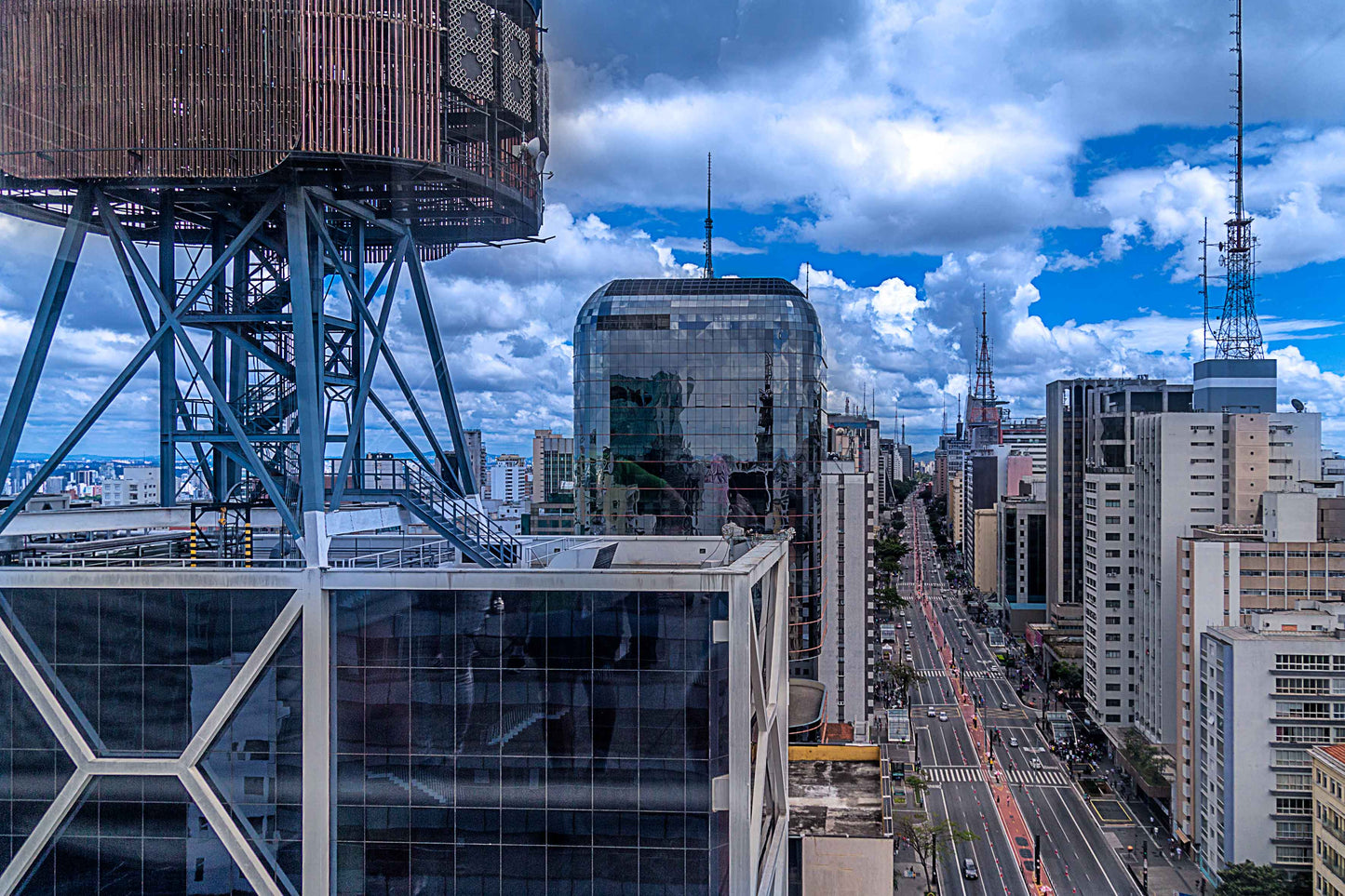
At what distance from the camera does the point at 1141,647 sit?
197ft

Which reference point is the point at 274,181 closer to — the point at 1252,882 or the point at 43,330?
the point at 43,330

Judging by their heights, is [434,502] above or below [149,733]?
above

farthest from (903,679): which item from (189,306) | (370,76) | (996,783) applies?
(370,76)

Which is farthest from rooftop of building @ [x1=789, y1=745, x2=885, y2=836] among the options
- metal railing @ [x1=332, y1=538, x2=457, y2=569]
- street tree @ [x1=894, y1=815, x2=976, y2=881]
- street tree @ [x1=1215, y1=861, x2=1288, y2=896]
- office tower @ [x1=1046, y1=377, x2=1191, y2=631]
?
office tower @ [x1=1046, y1=377, x2=1191, y2=631]

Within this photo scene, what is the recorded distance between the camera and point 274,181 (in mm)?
13914

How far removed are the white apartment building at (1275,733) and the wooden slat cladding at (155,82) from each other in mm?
41081

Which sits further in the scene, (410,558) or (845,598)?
(845,598)

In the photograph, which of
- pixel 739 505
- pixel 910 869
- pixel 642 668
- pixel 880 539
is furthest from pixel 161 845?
pixel 880 539

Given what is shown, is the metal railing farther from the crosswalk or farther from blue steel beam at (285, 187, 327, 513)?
the crosswalk

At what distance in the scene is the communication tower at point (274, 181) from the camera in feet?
43.3

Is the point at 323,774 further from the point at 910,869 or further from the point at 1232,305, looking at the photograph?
the point at 1232,305

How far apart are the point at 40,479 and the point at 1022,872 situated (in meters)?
42.8

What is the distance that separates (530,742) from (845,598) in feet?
125

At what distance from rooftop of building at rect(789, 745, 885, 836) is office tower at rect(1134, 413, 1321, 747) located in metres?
30.9
